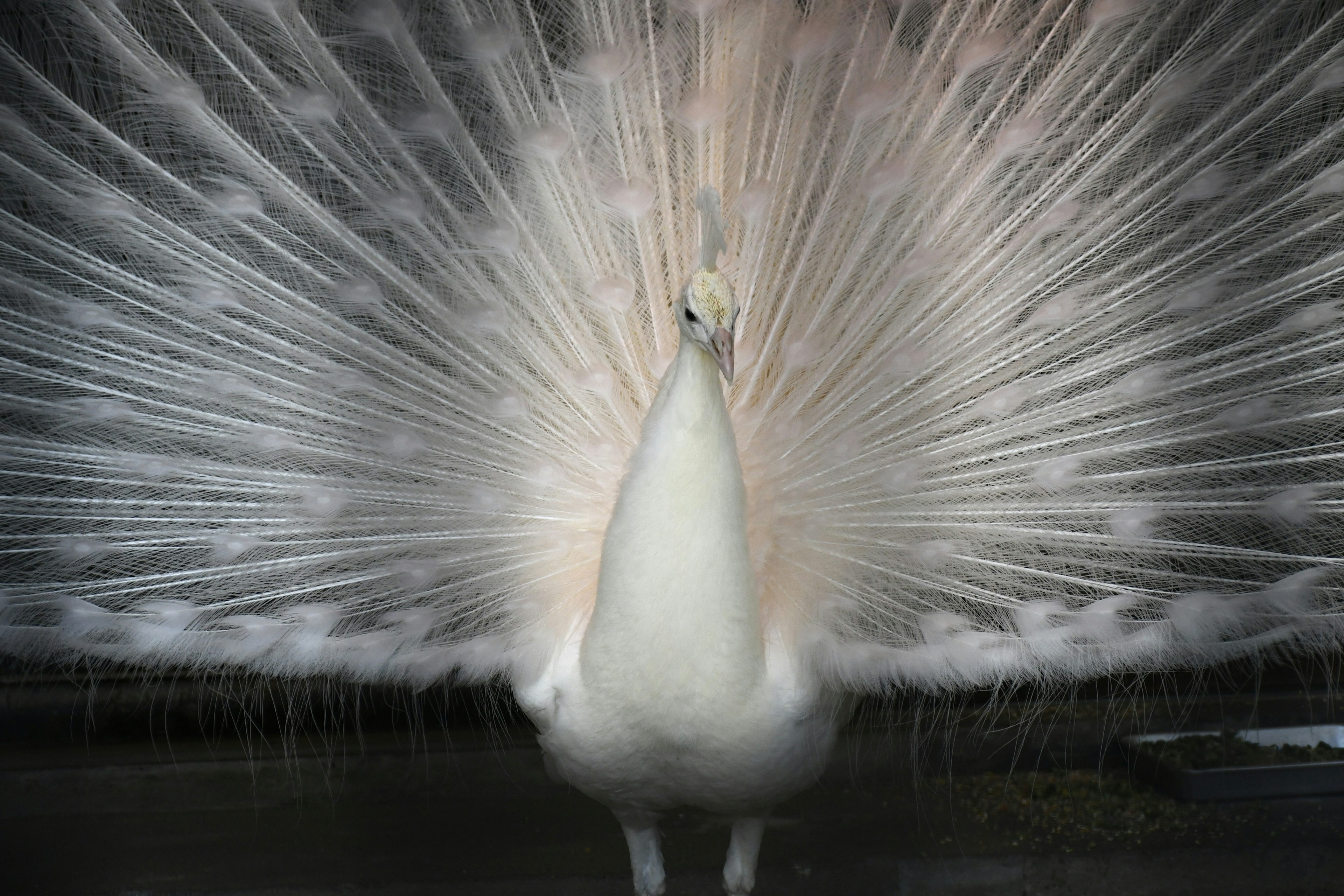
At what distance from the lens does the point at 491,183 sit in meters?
1.55

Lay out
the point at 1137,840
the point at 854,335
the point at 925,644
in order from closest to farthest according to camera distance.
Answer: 1. the point at 925,644
2. the point at 854,335
3. the point at 1137,840

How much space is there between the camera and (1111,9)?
1399mm

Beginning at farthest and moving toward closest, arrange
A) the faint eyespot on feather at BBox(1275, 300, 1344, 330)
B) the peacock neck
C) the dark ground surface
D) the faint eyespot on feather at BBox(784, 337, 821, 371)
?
the dark ground surface → the faint eyespot on feather at BBox(784, 337, 821, 371) → the faint eyespot on feather at BBox(1275, 300, 1344, 330) → the peacock neck

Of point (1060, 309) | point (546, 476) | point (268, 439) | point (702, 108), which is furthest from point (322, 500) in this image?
point (1060, 309)

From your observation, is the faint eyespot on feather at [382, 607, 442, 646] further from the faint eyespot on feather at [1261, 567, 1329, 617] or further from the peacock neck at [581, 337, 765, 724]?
the faint eyespot on feather at [1261, 567, 1329, 617]

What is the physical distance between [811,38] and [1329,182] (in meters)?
0.72

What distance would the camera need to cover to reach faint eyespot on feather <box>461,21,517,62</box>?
1.48m

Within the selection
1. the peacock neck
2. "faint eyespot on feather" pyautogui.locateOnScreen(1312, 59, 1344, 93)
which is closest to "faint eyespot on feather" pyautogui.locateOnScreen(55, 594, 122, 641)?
the peacock neck

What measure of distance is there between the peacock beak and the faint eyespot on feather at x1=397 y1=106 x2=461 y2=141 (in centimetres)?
60

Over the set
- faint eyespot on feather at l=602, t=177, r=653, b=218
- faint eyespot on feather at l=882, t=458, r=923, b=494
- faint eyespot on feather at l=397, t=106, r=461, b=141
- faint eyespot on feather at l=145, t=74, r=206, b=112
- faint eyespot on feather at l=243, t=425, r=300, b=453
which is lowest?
faint eyespot on feather at l=243, t=425, r=300, b=453

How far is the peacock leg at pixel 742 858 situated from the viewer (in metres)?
1.67

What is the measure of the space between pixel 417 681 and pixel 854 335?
82cm

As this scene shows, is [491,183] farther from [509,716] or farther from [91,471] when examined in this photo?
[509,716]

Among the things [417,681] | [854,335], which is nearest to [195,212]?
[417,681]
